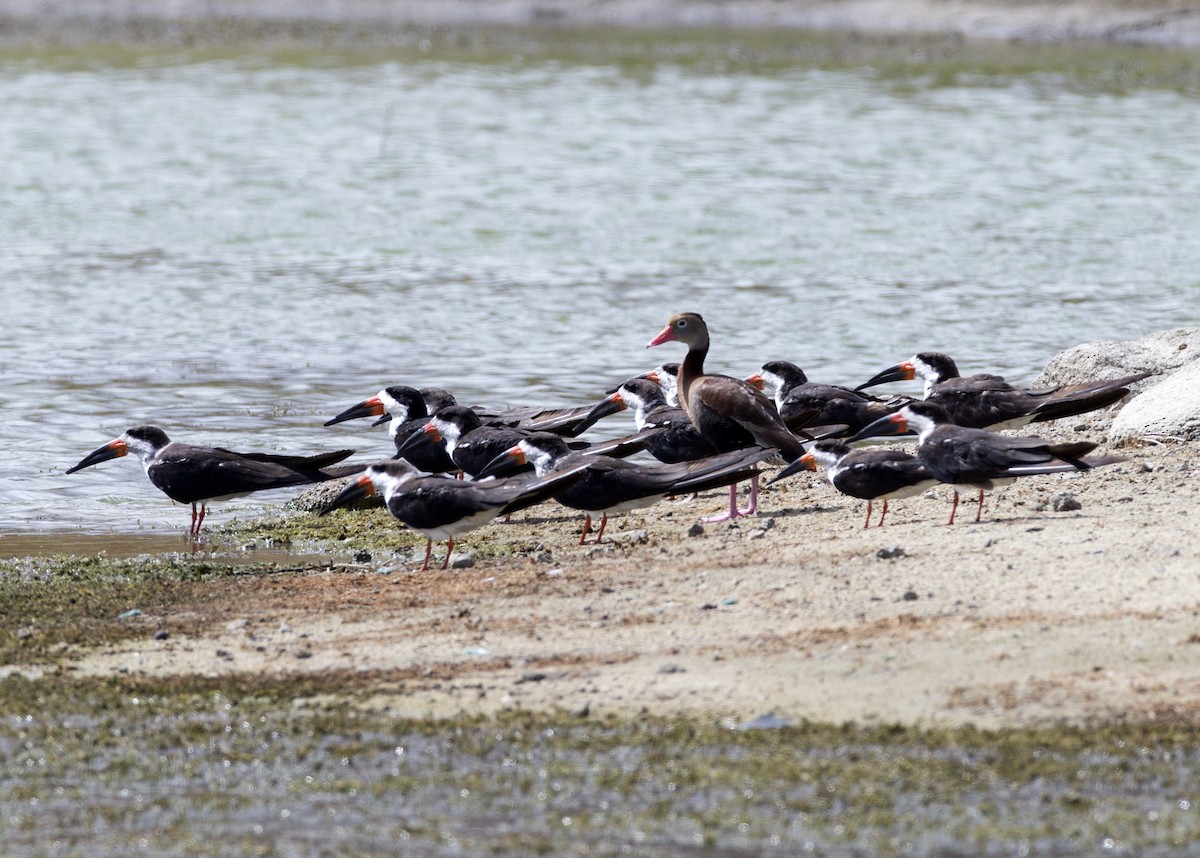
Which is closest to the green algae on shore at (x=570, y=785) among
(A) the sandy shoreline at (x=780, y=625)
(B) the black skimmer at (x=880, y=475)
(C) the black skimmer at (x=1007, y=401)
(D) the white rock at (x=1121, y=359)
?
(A) the sandy shoreline at (x=780, y=625)

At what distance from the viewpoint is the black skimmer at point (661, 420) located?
12305 mm

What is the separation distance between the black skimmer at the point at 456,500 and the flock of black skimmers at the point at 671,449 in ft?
0.04

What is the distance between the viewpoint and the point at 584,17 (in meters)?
61.5

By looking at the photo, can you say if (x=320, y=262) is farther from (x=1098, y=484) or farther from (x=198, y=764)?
(x=198, y=764)

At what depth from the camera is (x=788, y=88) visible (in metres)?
44.3

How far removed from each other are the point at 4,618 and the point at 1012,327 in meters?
13.3

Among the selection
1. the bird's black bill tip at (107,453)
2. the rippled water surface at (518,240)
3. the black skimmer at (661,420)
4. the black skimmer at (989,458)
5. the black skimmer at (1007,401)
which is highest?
the black skimmer at (989,458)

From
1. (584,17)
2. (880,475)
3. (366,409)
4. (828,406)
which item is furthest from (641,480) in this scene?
(584,17)

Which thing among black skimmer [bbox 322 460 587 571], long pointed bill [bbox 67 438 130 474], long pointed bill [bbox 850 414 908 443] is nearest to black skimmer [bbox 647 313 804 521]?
long pointed bill [bbox 850 414 908 443]

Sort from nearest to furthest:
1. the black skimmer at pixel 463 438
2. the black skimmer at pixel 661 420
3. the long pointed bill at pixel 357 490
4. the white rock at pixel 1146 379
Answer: the long pointed bill at pixel 357 490, the black skimmer at pixel 463 438, the black skimmer at pixel 661 420, the white rock at pixel 1146 379

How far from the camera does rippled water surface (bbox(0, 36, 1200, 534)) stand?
17516 millimetres

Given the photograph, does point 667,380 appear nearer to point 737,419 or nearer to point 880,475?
point 737,419

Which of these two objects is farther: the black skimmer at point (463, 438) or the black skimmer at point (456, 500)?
the black skimmer at point (463, 438)

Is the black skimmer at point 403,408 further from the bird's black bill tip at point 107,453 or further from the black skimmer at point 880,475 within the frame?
the black skimmer at point 880,475
